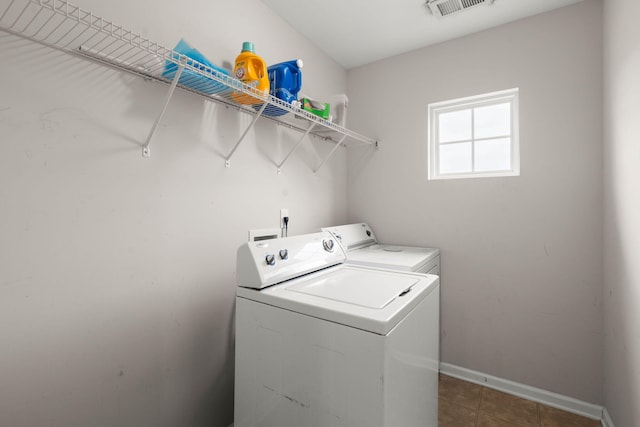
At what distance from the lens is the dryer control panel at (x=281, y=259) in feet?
4.33

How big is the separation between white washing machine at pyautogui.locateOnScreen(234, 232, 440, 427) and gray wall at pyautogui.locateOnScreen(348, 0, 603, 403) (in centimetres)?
103

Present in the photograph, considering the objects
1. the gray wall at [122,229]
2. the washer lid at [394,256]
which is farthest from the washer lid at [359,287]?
the gray wall at [122,229]

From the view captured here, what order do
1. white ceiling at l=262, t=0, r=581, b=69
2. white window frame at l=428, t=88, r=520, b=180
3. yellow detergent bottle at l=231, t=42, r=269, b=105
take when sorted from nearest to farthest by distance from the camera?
yellow detergent bottle at l=231, t=42, r=269, b=105 → white ceiling at l=262, t=0, r=581, b=69 → white window frame at l=428, t=88, r=520, b=180

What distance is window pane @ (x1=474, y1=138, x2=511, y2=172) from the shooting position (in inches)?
91.5

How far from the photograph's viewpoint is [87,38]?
1114 millimetres

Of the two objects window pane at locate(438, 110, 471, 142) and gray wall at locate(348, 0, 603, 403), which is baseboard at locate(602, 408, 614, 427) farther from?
window pane at locate(438, 110, 471, 142)

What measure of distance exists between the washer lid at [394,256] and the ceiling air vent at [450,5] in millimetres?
1683

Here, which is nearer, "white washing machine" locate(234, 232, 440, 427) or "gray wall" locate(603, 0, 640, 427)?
"white washing machine" locate(234, 232, 440, 427)

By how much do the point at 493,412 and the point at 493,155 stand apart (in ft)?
6.00

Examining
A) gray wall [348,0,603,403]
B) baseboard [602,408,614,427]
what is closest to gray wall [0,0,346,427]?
gray wall [348,0,603,403]

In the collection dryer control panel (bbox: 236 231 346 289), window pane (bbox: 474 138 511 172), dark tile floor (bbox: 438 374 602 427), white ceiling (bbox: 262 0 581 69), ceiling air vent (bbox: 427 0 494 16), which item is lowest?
dark tile floor (bbox: 438 374 602 427)

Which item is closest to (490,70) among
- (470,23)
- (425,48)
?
(470,23)

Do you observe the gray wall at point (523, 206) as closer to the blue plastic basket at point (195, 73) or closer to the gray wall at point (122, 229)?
the gray wall at point (122, 229)

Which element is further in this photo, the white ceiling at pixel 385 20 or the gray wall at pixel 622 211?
the white ceiling at pixel 385 20
